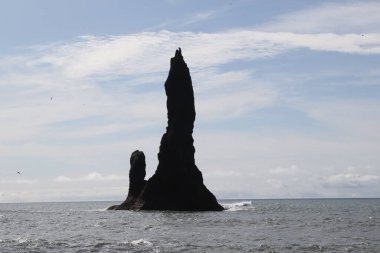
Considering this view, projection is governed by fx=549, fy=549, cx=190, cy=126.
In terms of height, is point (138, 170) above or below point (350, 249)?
above

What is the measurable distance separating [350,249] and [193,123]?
2639 inches

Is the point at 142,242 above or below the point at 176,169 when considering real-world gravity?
below

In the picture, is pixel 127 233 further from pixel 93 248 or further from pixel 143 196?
pixel 143 196

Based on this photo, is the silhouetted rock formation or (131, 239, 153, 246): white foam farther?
the silhouetted rock formation

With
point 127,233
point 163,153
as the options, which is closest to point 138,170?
point 163,153

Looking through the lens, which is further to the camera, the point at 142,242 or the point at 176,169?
the point at 176,169

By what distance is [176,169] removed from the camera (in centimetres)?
9144

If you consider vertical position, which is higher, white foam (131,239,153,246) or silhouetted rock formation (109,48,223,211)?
silhouetted rock formation (109,48,223,211)

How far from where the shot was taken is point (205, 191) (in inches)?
3593

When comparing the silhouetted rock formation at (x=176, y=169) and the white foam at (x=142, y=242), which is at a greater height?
the silhouetted rock formation at (x=176, y=169)

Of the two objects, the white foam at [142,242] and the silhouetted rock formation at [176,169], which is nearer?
the white foam at [142,242]

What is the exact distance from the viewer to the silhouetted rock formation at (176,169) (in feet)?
293

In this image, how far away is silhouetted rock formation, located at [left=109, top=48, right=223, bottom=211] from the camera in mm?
89250

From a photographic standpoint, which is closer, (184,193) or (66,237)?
(66,237)
